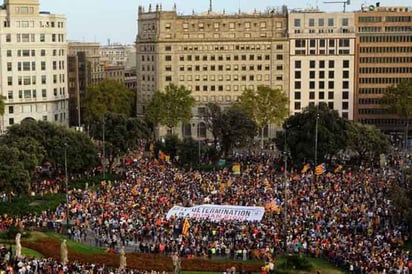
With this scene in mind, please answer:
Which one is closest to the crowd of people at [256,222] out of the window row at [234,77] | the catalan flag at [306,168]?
the catalan flag at [306,168]

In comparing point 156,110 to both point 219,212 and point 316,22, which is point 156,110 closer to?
point 316,22

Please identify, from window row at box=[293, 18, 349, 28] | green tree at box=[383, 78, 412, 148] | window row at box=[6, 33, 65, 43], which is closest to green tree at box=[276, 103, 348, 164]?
green tree at box=[383, 78, 412, 148]

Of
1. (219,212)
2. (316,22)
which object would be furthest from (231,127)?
(316,22)

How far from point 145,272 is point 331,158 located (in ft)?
149

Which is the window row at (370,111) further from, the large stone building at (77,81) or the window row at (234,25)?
the large stone building at (77,81)

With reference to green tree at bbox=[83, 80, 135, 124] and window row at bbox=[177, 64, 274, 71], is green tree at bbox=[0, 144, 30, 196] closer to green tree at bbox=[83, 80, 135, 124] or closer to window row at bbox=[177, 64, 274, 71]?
green tree at bbox=[83, 80, 135, 124]

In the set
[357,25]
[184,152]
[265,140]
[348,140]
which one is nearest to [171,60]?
[265,140]

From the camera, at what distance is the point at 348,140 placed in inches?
3201

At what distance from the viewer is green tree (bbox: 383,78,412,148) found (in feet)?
359

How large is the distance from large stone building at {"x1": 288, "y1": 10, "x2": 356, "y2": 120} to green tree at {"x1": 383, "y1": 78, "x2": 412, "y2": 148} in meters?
11.3

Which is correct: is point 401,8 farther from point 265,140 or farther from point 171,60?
point 171,60

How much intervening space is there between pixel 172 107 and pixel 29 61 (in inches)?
1103

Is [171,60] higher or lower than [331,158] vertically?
higher

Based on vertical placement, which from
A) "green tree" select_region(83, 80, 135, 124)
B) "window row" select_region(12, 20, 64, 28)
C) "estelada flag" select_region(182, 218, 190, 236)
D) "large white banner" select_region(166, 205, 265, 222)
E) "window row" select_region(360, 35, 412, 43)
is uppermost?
"window row" select_region(12, 20, 64, 28)
